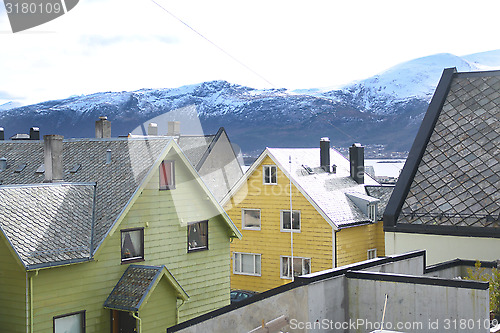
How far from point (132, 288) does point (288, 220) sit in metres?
16.5

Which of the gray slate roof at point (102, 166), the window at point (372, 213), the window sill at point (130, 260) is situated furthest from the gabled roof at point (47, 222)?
the window at point (372, 213)

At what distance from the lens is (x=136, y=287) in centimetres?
2055

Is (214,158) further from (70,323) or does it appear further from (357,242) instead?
(70,323)

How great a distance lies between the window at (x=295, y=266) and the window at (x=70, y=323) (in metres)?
→ 16.9

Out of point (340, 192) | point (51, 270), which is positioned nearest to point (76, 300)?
point (51, 270)

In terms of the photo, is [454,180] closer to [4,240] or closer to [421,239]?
[421,239]

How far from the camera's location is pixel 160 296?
20.9 m

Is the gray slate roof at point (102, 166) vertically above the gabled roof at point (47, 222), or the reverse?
the gray slate roof at point (102, 166)

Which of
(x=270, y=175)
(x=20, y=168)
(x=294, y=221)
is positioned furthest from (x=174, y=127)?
(x=20, y=168)

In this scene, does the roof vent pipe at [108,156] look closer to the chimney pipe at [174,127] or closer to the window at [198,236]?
the window at [198,236]

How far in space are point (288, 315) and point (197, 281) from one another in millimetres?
13122

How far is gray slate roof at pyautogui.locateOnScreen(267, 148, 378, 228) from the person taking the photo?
114 feet

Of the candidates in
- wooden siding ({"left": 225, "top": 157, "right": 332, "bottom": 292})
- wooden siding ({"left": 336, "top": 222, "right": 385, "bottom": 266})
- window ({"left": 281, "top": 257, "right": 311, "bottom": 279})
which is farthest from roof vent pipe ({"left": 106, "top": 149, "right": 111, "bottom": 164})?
window ({"left": 281, "top": 257, "right": 311, "bottom": 279})

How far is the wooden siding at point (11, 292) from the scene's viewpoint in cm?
1862
